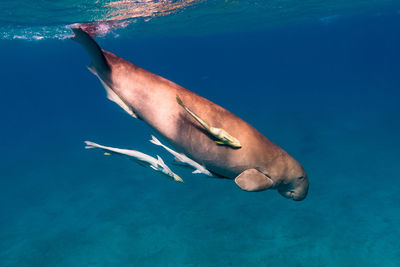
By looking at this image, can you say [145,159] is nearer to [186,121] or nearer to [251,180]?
[186,121]

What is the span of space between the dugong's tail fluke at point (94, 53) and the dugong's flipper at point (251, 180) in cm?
119

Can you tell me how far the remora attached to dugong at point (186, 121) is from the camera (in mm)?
1784

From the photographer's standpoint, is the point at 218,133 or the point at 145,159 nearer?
the point at 218,133

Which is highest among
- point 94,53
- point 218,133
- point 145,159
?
point 94,53

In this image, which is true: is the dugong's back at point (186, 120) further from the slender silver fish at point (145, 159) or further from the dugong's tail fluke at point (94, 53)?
the slender silver fish at point (145, 159)

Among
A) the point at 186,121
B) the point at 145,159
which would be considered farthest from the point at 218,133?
the point at 145,159

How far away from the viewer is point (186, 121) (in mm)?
1777

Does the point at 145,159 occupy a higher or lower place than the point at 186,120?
lower

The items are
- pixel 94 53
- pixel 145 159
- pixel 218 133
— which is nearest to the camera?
pixel 218 133

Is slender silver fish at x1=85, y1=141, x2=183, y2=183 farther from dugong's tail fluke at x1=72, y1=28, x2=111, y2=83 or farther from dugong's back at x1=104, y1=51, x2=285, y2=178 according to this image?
dugong's tail fluke at x1=72, y1=28, x2=111, y2=83

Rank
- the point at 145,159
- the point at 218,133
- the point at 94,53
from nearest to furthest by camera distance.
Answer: the point at 218,133 → the point at 94,53 → the point at 145,159

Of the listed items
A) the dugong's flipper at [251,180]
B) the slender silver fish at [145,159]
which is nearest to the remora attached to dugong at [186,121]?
the dugong's flipper at [251,180]

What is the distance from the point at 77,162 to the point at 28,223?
23.8ft

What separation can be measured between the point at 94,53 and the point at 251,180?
1357mm
